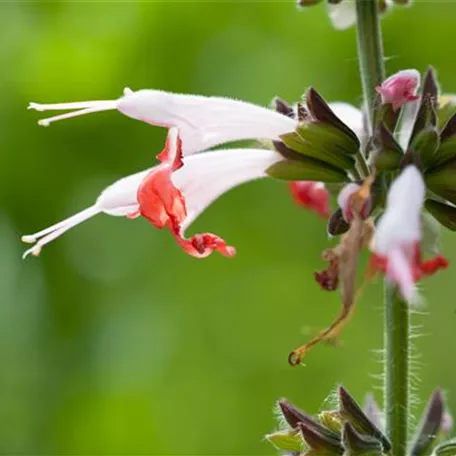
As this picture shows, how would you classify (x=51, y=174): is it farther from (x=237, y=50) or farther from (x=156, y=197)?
(x=156, y=197)

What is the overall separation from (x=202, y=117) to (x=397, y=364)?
0.45 m

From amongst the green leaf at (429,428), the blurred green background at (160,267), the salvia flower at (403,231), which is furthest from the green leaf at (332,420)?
the blurred green background at (160,267)

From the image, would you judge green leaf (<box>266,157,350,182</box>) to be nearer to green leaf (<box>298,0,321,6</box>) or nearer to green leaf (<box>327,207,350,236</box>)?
green leaf (<box>327,207,350,236</box>)

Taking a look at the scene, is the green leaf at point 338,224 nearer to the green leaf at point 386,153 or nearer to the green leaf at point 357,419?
the green leaf at point 386,153

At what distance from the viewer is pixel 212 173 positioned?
1756mm

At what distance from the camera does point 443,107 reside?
1.81m

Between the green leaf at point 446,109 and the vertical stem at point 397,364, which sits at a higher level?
the green leaf at point 446,109

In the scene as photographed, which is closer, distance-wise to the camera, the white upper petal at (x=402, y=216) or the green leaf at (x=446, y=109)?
the white upper petal at (x=402, y=216)

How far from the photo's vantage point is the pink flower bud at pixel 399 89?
1589 mm

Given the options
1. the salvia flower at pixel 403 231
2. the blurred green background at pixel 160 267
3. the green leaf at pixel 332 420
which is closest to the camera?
the salvia flower at pixel 403 231

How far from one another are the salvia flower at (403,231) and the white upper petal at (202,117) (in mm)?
289

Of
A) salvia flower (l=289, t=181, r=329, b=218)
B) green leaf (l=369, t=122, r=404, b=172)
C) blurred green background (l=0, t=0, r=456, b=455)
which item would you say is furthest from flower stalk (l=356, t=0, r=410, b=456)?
blurred green background (l=0, t=0, r=456, b=455)

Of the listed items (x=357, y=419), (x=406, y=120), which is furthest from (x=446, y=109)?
(x=357, y=419)

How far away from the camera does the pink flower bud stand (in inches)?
62.6
